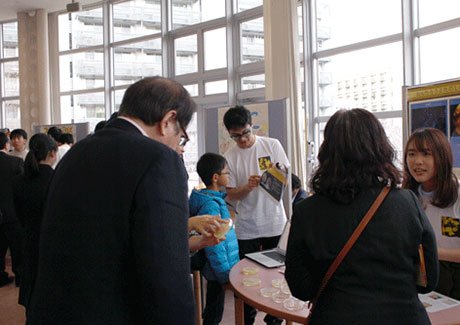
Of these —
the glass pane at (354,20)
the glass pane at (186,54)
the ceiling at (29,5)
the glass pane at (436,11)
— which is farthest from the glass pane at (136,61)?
the glass pane at (436,11)

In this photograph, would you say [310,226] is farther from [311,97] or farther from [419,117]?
[311,97]

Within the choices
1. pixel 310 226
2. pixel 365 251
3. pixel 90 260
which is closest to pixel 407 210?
pixel 365 251

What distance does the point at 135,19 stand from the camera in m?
8.05

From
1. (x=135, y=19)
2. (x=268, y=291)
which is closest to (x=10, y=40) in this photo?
(x=135, y=19)

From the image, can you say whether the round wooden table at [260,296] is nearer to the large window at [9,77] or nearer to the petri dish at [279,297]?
the petri dish at [279,297]

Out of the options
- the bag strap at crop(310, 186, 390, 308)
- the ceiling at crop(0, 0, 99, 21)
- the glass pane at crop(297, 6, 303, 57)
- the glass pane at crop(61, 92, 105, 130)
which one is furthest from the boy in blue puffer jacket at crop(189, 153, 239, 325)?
the ceiling at crop(0, 0, 99, 21)

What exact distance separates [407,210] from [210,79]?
20.5 ft

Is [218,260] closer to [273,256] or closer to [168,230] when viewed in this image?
[273,256]

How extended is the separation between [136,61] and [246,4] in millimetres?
2711

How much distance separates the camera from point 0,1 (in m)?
8.28

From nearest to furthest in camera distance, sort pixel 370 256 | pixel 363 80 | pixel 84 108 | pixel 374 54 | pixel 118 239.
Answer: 1. pixel 118 239
2. pixel 370 256
3. pixel 374 54
4. pixel 363 80
5. pixel 84 108

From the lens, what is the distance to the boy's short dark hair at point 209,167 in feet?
8.38

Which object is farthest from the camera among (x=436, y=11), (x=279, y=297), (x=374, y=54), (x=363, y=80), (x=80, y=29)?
(x=80, y=29)

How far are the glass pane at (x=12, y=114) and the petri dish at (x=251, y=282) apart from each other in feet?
30.0
